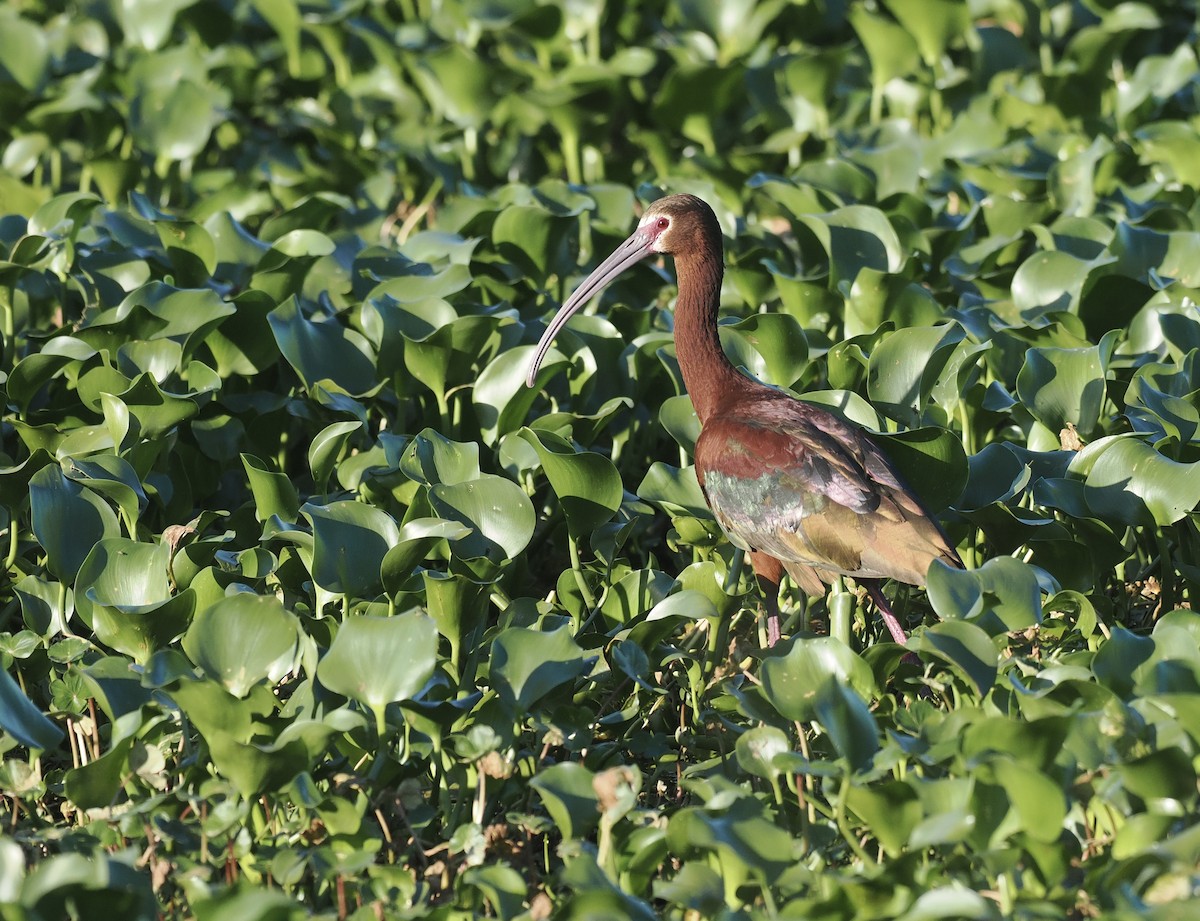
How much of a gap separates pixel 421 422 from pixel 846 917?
3.09 m

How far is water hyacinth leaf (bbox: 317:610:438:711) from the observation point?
12.4 ft

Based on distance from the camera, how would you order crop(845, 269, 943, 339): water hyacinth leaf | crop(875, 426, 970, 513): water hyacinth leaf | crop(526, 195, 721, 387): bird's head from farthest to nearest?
crop(845, 269, 943, 339): water hyacinth leaf, crop(526, 195, 721, 387): bird's head, crop(875, 426, 970, 513): water hyacinth leaf

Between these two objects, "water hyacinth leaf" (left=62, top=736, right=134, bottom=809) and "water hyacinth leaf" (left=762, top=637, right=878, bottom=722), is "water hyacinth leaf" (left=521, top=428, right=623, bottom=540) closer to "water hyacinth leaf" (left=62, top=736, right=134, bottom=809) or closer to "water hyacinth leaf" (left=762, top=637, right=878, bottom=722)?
"water hyacinth leaf" (left=762, top=637, right=878, bottom=722)

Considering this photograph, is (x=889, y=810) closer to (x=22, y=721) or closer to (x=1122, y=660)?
(x=1122, y=660)

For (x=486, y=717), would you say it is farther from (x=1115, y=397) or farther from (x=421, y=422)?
(x=1115, y=397)

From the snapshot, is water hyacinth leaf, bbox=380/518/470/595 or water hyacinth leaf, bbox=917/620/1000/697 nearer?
water hyacinth leaf, bbox=917/620/1000/697

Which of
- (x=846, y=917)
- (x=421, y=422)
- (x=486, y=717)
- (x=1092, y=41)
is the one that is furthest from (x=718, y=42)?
(x=846, y=917)

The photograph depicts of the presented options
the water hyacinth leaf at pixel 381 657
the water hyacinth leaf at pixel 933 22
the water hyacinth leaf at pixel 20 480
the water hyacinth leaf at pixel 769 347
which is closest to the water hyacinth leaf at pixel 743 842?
the water hyacinth leaf at pixel 381 657

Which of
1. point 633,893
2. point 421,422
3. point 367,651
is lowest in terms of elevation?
point 421,422

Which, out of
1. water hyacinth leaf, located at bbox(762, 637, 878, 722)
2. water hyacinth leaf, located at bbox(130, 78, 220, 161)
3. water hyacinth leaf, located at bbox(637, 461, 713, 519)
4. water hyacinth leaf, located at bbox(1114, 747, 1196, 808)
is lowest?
water hyacinth leaf, located at bbox(130, 78, 220, 161)

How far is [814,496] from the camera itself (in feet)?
15.2

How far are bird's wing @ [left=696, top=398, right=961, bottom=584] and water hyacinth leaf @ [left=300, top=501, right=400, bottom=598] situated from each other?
3.66 ft

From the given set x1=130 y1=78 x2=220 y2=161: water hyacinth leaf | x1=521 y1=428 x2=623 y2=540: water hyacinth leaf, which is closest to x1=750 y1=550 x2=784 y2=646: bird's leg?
x1=521 y1=428 x2=623 y2=540: water hyacinth leaf

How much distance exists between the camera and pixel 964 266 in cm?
641
